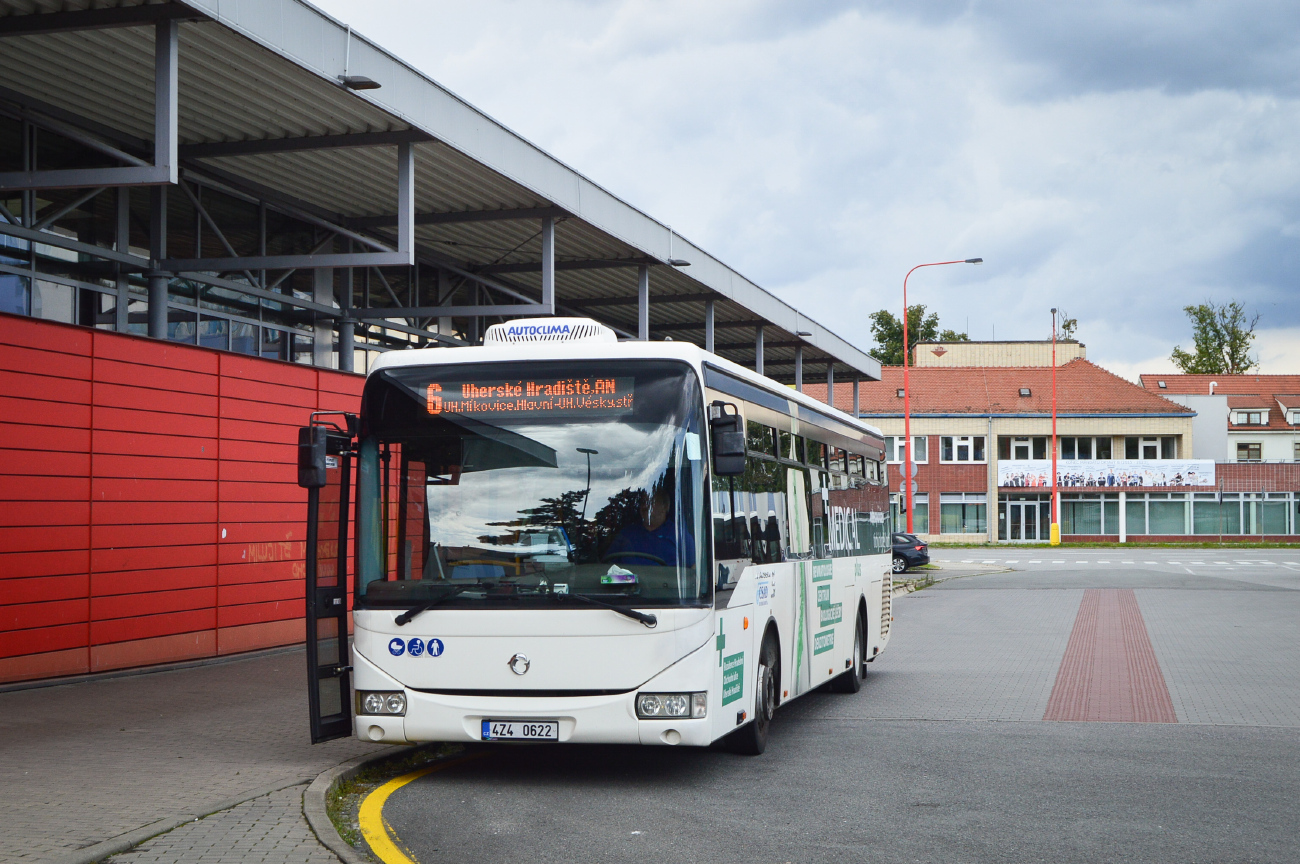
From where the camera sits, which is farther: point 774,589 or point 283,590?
point 283,590

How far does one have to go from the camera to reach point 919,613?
25312mm

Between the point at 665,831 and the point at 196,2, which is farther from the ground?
the point at 196,2

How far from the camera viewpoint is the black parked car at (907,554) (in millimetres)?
40812

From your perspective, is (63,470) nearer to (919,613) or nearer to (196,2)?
(196,2)

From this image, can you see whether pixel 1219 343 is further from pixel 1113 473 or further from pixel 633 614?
pixel 633 614

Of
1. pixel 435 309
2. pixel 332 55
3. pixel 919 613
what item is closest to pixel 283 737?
pixel 332 55

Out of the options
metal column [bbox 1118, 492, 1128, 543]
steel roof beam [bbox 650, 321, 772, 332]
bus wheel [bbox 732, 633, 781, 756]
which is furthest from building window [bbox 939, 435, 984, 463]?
bus wheel [bbox 732, 633, 781, 756]

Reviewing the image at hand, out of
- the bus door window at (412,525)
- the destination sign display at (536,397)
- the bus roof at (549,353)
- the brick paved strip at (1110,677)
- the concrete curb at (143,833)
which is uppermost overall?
the bus roof at (549,353)

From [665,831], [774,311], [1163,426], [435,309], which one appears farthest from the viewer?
[1163,426]

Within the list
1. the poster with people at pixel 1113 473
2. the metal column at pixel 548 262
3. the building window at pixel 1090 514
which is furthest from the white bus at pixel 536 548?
the building window at pixel 1090 514

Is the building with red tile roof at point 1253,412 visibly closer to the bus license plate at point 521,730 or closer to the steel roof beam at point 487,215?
the steel roof beam at point 487,215

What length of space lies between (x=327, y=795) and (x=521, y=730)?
117 cm

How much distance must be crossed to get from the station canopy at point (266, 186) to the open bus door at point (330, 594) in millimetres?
3460

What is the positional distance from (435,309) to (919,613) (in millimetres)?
11601
